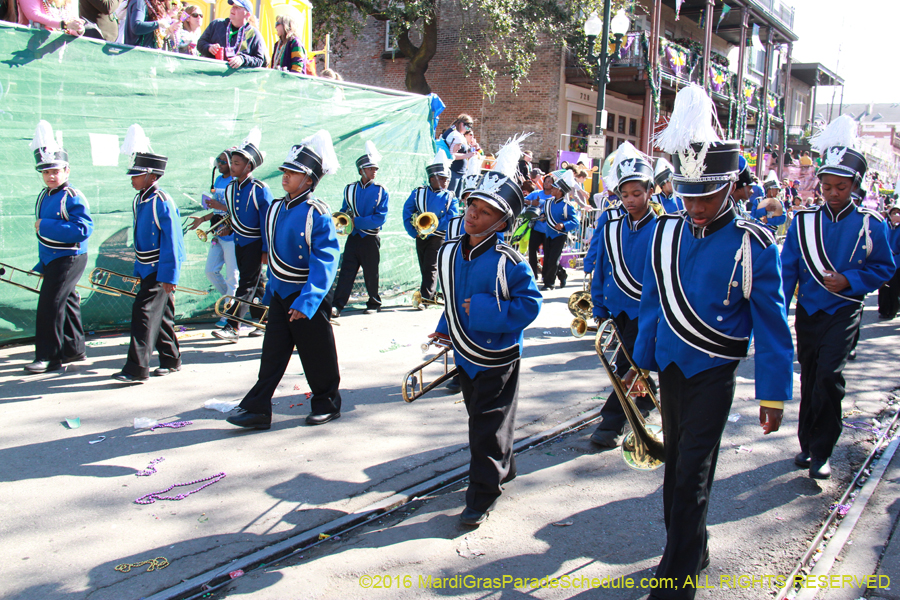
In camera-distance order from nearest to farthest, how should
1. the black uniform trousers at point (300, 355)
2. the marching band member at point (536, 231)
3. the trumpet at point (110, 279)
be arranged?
the black uniform trousers at point (300, 355)
the trumpet at point (110, 279)
the marching band member at point (536, 231)

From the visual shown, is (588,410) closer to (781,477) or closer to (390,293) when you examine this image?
(781,477)

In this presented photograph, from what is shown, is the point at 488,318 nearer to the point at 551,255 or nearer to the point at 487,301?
the point at 487,301

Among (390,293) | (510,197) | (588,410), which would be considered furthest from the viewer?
(390,293)

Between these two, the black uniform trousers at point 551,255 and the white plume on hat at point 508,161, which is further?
the black uniform trousers at point 551,255

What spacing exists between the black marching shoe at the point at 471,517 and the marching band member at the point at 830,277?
2.33m

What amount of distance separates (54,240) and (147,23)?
10.7 feet

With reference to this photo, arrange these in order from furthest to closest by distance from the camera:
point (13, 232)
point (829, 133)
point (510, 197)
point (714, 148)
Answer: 1. point (13, 232)
2. point (829, 133)
3. point (510, 197)
4. point (714, 148)

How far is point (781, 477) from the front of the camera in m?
4.61

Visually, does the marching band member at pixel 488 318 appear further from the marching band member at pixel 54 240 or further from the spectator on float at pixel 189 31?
the spectator on float at pixel 189 31

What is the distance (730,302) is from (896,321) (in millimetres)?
9773

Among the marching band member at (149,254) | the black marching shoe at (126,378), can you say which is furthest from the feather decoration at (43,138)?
the black marching shoe at (126,378)

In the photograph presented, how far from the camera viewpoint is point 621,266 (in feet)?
16.9

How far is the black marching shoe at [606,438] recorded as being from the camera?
4973 mm

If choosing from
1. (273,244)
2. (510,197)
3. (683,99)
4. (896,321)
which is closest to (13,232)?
(273,244)
